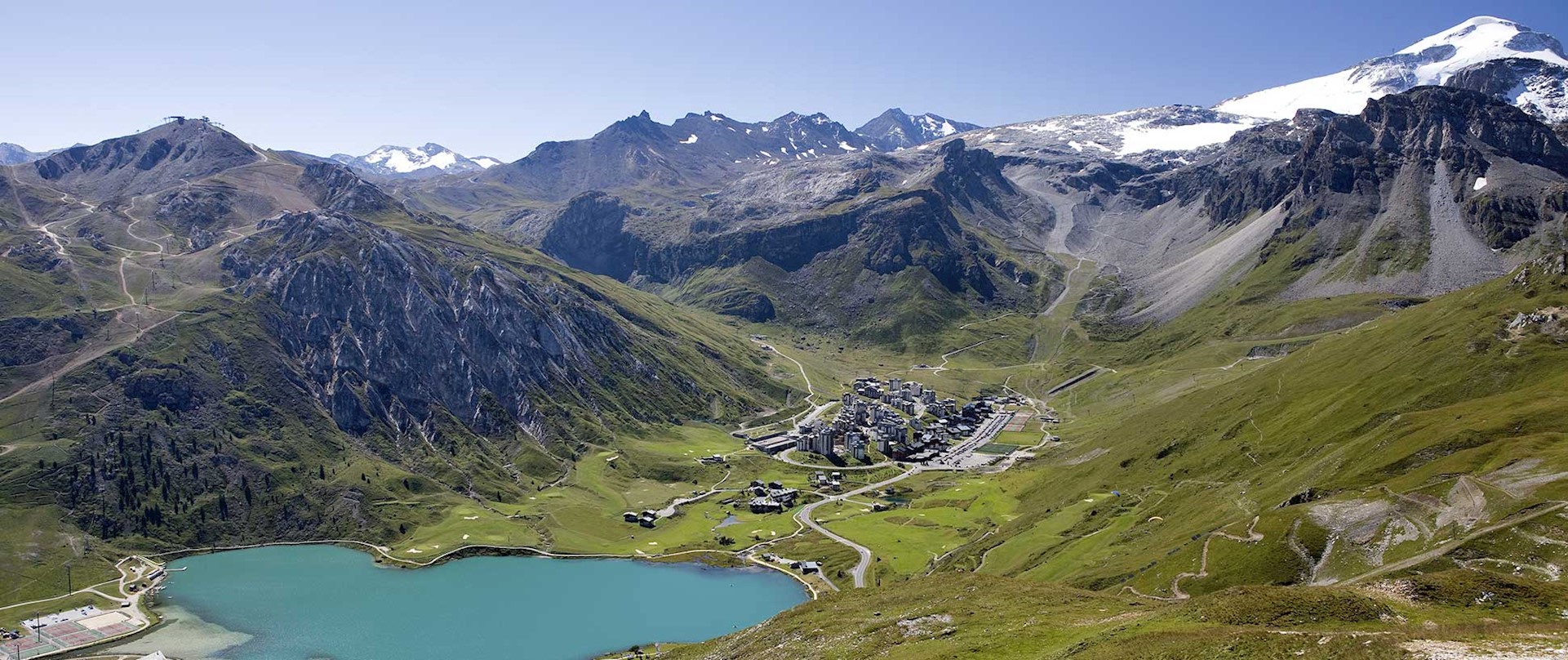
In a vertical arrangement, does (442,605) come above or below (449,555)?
above

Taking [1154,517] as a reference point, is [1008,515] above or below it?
below

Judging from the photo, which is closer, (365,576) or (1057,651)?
(1057,651)

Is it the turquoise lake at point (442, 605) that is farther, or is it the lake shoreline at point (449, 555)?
the lake shoreline at point (449, 555)

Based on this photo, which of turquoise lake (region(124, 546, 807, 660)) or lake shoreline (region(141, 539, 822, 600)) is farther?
lake shoreline (region(141, 539, 822, 600))

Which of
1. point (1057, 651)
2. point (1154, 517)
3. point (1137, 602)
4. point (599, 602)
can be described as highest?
point (1057, 651)

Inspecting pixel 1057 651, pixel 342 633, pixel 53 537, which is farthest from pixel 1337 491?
pixel 53 537

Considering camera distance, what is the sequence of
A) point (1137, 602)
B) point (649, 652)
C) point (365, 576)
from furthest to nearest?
1. point (365, 576)
2. point (649, 652)
3. point (1137, 602)

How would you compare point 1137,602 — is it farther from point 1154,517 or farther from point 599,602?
point 599,602

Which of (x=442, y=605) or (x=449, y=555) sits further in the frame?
(x=449, y=555)
